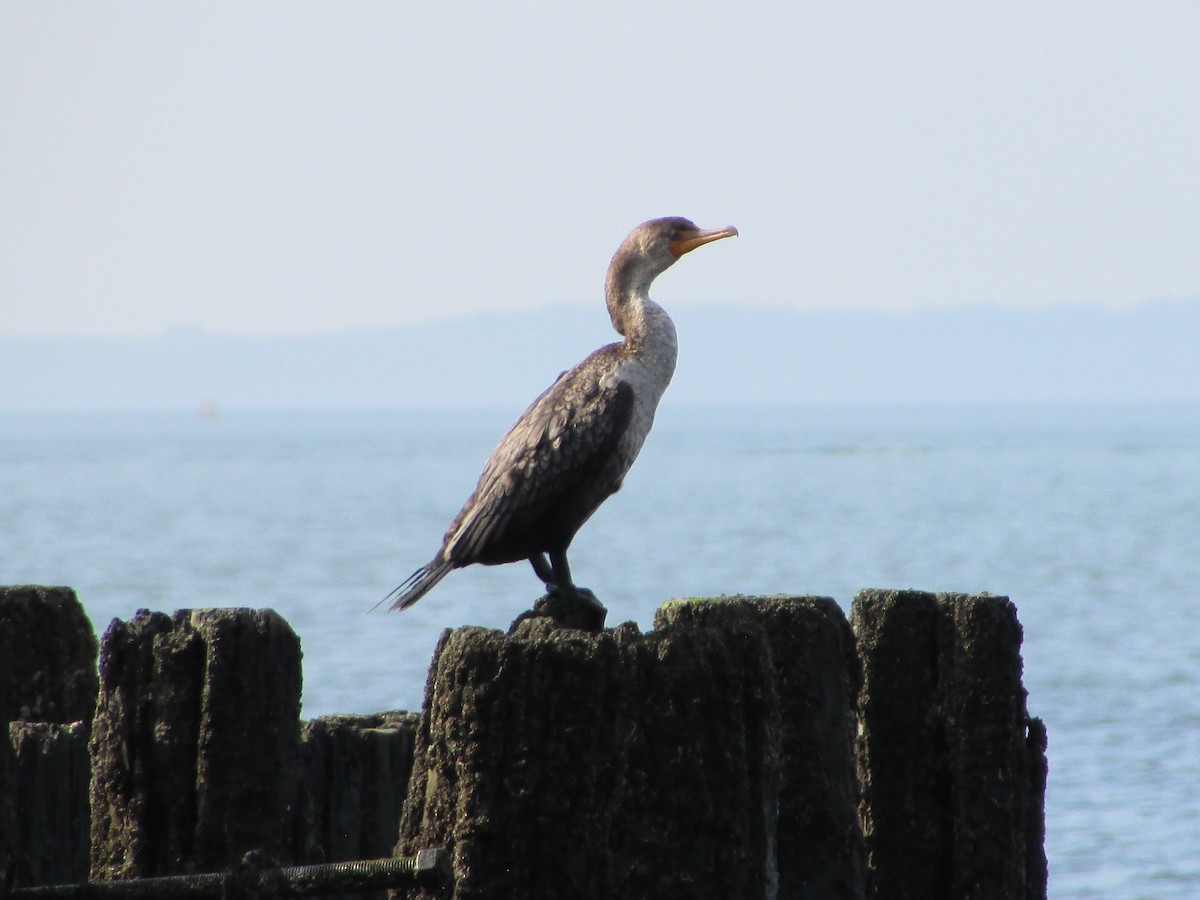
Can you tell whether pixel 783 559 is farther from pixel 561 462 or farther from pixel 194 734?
pixel 194 734

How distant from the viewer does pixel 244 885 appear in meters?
2.88

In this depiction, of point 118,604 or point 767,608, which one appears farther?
point 118,604

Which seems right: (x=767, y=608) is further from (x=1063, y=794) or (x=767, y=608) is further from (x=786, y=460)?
(x=786, y=460)

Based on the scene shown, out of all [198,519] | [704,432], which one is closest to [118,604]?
[198,519]

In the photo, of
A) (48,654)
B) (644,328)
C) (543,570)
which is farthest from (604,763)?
(644,328)

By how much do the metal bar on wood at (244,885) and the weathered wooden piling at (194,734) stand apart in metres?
0.78

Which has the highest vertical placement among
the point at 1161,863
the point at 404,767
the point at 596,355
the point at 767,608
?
the point at 596,355

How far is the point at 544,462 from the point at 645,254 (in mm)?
931

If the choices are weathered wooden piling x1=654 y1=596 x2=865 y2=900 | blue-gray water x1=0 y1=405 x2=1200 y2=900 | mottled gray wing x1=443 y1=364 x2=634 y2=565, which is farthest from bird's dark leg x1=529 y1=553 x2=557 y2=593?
blue-gray water x1=0 y1=405 x2=1200 y2=900

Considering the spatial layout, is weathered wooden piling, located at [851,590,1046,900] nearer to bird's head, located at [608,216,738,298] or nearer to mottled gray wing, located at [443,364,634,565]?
mottled gray wing, located at [443,364,634,565]

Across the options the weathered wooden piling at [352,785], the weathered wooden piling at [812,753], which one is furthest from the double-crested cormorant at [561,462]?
the weathered wooden piling at [812,753]

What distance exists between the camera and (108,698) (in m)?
3.80

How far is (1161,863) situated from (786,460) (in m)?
73.1

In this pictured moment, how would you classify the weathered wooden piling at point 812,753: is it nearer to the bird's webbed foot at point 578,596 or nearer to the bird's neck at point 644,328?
the bird's webbed foot at point 578,596
